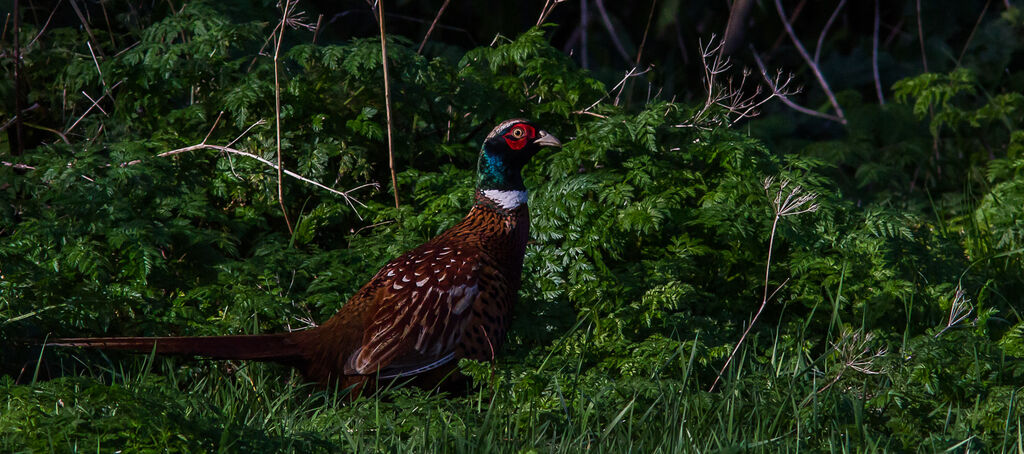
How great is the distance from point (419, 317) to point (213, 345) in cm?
75

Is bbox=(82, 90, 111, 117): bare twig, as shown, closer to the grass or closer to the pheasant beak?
the grass

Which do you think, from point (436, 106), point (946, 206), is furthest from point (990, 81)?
point (436, 106)

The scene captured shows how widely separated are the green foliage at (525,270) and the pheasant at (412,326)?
15 cm

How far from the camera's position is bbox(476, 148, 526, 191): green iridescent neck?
4.27 metres

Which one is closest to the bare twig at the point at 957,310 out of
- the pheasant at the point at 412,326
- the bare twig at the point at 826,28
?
the pheasant at the point at 412,326

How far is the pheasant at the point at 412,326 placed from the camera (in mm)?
3832

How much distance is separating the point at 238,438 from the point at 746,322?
246cm

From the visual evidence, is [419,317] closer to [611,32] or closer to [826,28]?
[611,32]

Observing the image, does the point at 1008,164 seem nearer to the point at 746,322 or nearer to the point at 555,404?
the point at 746,322

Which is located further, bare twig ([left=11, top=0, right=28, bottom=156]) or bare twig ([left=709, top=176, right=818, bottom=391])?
bare twig ([left=11, top=0, right=28, bottom=156])

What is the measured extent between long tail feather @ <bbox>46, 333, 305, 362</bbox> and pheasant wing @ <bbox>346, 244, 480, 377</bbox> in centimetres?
25

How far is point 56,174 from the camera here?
420 cm

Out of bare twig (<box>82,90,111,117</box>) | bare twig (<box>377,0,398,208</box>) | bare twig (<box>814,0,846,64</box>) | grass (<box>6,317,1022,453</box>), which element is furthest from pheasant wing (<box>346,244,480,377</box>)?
bare twig (<box>814,0,846,64</box>)

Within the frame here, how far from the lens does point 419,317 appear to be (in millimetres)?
3908
